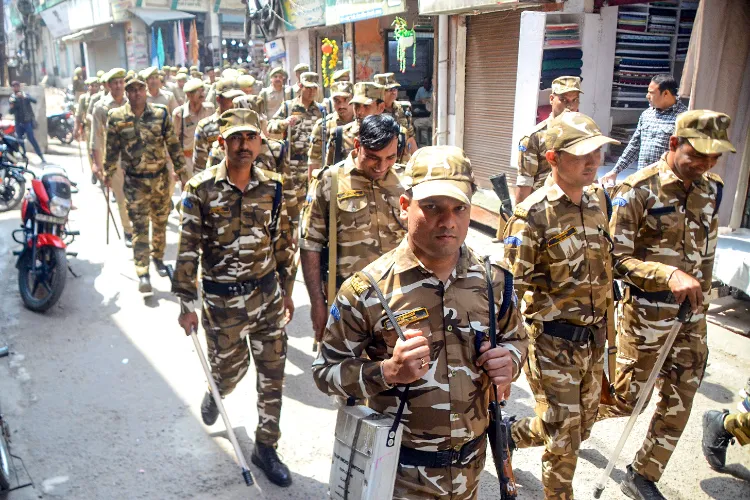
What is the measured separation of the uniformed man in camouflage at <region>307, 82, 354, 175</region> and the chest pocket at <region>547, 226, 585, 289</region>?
401 centimetres

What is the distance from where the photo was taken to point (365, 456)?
2.22 meters

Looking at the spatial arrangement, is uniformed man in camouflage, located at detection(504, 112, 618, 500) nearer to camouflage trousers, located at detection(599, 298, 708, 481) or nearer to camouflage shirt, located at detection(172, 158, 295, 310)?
camouflage trousers, located at detection(599, 298, 708, 481)

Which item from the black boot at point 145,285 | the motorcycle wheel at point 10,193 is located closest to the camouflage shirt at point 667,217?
the black boot at point 145,285

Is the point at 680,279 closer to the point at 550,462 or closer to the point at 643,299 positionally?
the point at 643,299

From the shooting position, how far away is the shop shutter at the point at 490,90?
10336mm

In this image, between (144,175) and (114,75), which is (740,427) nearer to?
(144,175)

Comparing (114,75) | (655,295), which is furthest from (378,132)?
(114,75)

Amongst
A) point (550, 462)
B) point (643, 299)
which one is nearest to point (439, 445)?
point (550, 462)

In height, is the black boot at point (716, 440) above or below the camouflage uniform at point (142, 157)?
below

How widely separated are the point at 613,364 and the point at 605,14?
21.0ft

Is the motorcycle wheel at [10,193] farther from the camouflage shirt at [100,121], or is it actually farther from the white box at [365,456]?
the white box at [365,456]

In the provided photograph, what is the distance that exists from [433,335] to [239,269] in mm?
2057

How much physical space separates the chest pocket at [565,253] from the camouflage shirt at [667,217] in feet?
1.59

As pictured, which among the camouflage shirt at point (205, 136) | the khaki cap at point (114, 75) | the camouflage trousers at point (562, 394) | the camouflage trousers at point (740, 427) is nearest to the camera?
the camouflage trousers at point (562, 394)
